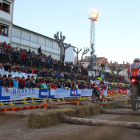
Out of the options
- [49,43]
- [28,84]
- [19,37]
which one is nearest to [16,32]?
[19,37]

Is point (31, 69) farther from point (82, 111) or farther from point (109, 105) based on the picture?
point (82, 111)

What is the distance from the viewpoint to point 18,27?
4019 centimetres

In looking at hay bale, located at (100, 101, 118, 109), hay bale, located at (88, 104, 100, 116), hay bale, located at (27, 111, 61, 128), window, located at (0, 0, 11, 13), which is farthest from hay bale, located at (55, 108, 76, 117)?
window, located at (0, 0, 11, 13)

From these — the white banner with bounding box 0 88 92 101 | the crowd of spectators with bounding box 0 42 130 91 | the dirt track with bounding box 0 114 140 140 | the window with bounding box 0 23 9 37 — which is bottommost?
the dirt track with bounding box 0 114 140 140

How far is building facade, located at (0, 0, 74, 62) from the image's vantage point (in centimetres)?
2830

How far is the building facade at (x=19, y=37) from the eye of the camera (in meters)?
28.3

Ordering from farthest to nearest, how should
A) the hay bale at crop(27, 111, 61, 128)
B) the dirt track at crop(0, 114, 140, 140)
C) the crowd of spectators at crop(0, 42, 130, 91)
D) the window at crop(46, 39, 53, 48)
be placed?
the window at crop(46, 39, 53, 48), the crowd of spectators at crop(0, 42, 130, 91), the hay bale at crop(27, 111, 61, 128), the dirt track at crop(0, 114, 140, 140)

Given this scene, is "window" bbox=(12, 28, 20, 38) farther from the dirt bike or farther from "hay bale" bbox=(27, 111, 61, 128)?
the dirt bike

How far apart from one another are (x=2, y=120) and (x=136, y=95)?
545 cm

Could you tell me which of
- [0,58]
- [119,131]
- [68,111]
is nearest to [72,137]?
[119,131]

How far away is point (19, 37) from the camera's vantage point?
40.5 metres

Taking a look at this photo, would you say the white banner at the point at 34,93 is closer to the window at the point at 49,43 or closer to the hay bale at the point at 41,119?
the hay bale at the point at 41,119

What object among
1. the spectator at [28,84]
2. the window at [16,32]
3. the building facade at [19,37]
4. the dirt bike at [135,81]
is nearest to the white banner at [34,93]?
the spectator at [28,84]

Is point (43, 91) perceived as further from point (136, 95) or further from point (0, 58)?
point (136, 95)
